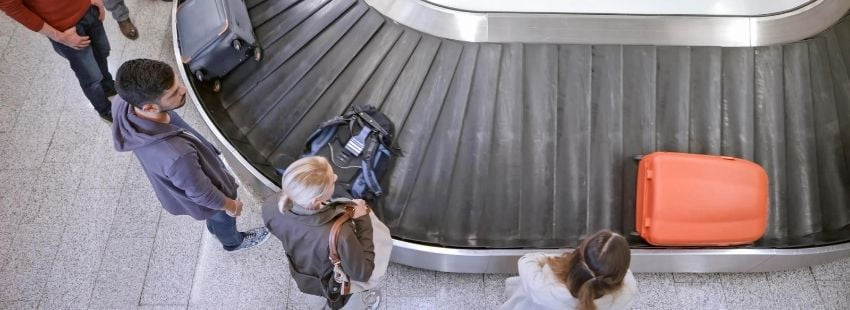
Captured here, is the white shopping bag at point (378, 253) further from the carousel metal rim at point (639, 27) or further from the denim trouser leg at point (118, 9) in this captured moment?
the denim trouser leg at point (118, 9)

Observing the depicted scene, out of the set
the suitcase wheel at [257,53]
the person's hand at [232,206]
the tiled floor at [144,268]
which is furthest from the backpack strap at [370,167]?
the suitcase wheel at [257,53]

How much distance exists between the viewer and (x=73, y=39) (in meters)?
3.51

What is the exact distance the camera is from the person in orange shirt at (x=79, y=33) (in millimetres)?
3277

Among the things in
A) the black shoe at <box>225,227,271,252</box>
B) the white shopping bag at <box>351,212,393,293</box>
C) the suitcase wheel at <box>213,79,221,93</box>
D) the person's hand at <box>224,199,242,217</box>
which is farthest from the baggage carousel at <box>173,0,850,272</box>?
the white shopping bag at <box>351,212,393,293</box>

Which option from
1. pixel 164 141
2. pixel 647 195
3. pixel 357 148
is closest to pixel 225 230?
pixel 357 148

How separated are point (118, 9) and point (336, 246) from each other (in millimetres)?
3194

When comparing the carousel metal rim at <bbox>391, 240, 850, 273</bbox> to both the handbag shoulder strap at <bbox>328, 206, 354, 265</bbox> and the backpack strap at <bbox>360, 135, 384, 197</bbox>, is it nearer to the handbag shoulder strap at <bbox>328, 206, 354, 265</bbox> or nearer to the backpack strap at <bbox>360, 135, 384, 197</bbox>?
the backpack strap at <bbox>360, 135, 384, 197</bbox>

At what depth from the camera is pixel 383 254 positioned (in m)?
2.62

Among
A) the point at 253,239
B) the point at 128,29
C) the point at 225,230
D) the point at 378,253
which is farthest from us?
the point at 128,29

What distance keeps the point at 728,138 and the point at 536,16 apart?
1312 mm

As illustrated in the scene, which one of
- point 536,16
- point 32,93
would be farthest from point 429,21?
point 32,93

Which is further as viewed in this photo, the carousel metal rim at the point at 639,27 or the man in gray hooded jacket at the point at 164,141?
the carousel metal rim at the point at 639,27

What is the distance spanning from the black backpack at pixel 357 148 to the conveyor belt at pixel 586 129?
138 mm

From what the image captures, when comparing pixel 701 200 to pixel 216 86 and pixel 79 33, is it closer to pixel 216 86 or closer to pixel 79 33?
pixel 216 86
